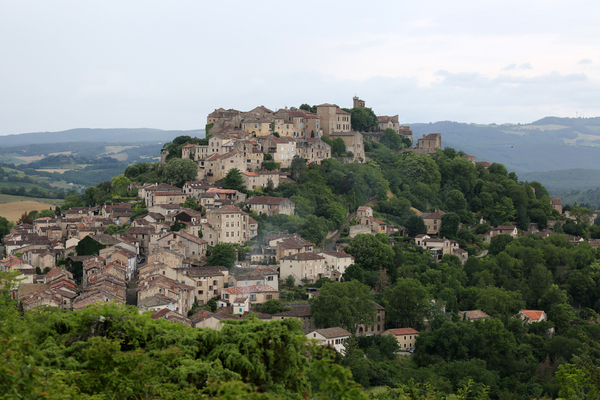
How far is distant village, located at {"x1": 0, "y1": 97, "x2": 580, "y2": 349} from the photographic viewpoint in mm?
39719

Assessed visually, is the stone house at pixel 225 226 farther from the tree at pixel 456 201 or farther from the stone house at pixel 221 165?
the tree at pixel 456 201

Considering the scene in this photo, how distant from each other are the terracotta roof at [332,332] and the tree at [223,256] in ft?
32.7

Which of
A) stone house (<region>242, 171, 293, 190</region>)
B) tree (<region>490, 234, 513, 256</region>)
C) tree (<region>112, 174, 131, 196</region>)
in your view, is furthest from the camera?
tree (<region>112, 174, 131, 196</region>)

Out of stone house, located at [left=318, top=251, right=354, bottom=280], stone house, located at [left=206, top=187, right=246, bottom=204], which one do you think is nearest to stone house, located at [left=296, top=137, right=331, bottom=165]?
stone house, located at [left=206, top=187, right=246, bottom=204]

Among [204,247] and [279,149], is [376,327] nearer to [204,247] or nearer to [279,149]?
[204,247]

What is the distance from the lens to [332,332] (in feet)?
132

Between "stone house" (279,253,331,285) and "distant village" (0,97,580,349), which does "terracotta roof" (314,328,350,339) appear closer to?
"distant village" (0,97,580,349)

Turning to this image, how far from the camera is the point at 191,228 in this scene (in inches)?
1986

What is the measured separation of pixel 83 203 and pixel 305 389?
58745 mm

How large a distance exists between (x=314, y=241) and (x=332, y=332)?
15.2m

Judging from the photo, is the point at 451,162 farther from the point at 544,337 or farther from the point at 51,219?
the point at 51,219

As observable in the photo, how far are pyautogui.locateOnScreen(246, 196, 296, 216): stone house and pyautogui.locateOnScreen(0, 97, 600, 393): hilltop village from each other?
10cm

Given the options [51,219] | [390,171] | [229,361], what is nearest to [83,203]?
[51,219]

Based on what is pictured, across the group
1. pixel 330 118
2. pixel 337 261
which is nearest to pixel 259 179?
pixel 337 261
